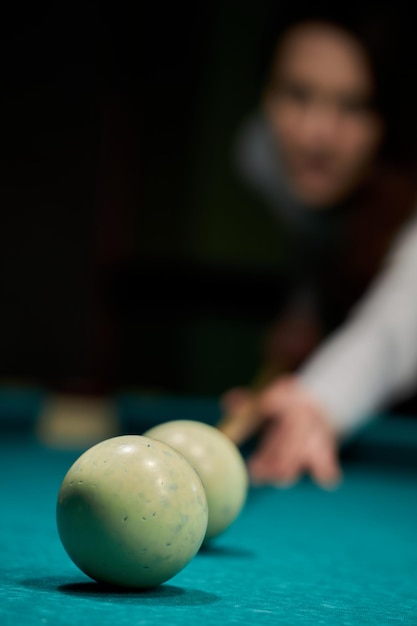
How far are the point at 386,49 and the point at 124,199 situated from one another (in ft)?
13.6

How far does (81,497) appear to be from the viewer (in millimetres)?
1295

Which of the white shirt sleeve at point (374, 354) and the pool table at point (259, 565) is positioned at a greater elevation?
the white shirt sleeve at point (374, 354)

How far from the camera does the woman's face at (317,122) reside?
5.08m

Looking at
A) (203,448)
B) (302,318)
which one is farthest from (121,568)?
(302,318)

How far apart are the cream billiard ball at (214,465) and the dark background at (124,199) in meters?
6.36

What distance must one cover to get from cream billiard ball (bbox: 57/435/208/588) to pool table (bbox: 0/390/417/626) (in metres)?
0.04

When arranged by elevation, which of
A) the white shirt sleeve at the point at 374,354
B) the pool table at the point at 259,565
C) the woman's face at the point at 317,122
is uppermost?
the woman's face at the point at 317,122

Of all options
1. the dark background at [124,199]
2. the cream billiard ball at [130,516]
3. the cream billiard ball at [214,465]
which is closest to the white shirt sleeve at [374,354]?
the cream billiard ball at [214,465]

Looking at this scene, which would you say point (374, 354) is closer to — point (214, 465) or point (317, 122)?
point (214, 465)

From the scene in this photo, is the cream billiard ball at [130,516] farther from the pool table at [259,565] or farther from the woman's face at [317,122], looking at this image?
the woman's face at [317,122]

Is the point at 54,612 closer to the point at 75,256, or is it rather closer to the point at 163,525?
the point at 163,525

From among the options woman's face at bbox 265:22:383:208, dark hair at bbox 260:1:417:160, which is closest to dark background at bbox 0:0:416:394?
woman's face at bbox 265:22:383:208

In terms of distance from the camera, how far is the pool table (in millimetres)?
1199

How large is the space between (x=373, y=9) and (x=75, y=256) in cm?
401
